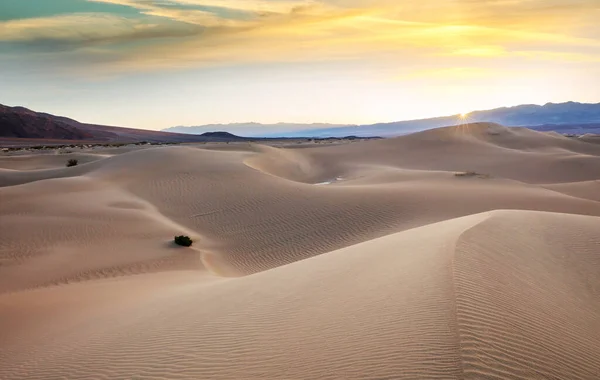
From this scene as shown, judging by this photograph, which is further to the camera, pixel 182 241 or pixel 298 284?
pixel 182 241

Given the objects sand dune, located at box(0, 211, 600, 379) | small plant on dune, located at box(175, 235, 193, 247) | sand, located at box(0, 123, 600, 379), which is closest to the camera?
sand dune, located at box(0, 211, 600, 379)

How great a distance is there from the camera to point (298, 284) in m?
7.53

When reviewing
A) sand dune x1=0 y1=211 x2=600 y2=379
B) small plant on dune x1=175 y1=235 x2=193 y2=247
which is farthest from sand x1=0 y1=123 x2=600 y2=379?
small plant on dune x1=175 y1=235 x2=193 y2=247

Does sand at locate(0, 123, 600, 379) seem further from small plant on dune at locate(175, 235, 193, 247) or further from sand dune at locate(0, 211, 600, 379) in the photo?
small plant on dune at locate(175, 235, 193, 247)

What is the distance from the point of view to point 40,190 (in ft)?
65.0

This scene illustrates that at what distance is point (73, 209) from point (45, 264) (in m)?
5.77

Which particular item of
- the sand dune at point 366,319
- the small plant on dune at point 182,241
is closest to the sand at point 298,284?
the sand dune at point 366,319

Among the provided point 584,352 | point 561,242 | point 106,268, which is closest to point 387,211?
point 561,242

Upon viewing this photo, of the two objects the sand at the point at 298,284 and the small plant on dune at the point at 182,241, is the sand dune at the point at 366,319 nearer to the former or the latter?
the sand at the point at 298,284

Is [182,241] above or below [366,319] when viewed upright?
below

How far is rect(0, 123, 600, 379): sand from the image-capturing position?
4.34 metres

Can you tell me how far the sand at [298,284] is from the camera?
4344 mm

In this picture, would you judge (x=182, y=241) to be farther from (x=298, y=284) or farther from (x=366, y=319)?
(x=366, y=319)

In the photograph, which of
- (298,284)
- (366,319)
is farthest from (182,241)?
(366,319)
